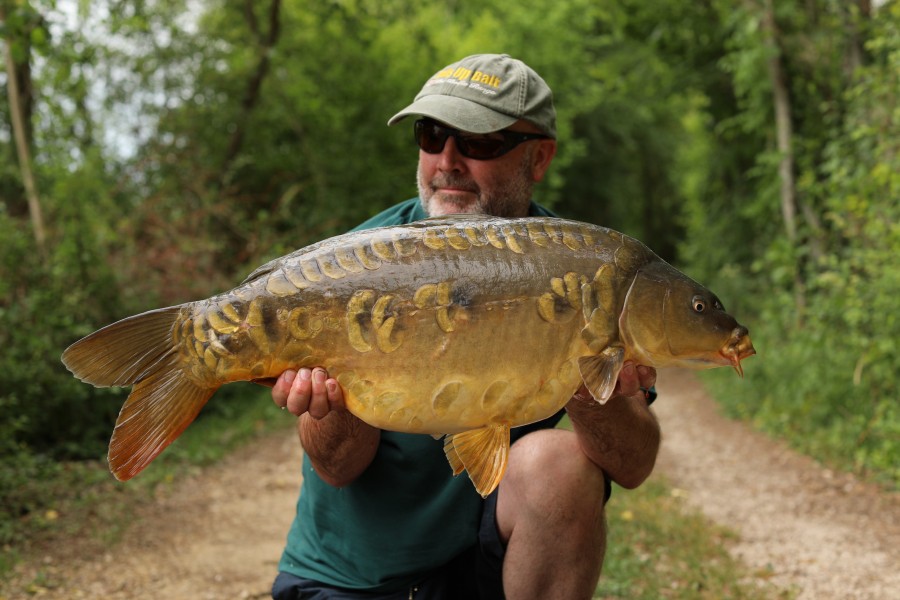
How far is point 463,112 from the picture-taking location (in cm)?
275

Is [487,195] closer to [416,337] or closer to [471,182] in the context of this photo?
[471,182]

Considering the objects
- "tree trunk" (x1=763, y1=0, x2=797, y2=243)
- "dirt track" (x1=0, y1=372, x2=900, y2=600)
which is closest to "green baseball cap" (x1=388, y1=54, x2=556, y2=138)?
"dirt track" (x1=0, y1=372, x2=900, y2=600)

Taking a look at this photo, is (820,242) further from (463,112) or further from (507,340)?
(507,340)

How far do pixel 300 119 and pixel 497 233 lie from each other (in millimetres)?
10500

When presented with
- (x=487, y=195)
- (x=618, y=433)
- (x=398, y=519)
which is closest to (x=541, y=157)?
(x=487, y=195)

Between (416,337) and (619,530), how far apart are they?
9.31 feet

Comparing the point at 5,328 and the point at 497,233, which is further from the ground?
the point at 497,233

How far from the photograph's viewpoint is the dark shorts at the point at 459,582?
2592 mm

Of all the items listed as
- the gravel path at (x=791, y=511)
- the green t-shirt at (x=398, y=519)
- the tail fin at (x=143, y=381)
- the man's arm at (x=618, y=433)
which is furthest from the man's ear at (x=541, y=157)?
the gravel path at (x=791, y=511)

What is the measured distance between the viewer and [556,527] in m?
2.43

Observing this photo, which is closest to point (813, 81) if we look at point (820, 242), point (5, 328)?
point (820, 242)

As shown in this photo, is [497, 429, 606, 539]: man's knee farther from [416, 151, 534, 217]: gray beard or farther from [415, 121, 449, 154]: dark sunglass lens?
[415, 121, 449, 154]: dark sunglass lens

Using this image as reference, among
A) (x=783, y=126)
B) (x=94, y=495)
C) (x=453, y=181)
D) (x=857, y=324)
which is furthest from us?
(x=783, y=126)

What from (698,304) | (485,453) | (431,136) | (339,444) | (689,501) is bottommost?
(689,501)
